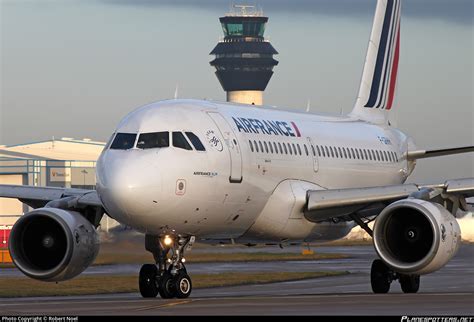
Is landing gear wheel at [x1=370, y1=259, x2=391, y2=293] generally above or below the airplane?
below

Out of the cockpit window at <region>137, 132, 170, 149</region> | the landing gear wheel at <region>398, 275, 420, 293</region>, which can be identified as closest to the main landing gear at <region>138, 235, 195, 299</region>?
the cockpit window at <region>137, 132, 170, 149</region>

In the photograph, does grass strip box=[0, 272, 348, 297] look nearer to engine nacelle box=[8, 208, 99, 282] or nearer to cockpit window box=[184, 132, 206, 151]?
engine nacelle box=[8, 208, 99, 282]

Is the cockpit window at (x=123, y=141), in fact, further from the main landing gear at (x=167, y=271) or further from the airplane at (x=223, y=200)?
the main landing gear at (x=167, y=271)

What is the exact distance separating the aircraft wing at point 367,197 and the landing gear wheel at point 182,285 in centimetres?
492

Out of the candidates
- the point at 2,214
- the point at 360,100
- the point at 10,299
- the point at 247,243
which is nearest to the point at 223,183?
the point at 247,243

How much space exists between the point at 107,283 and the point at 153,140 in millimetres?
13443

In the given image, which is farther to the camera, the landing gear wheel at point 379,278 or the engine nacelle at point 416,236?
the landing gear wheel at point 379,278

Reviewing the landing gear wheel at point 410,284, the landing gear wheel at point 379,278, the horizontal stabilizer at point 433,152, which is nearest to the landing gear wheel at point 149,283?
the landing gear wheel at point 379,278

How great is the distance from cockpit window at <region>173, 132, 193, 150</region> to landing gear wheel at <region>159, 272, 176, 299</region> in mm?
2967

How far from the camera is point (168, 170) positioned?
27.7 meters

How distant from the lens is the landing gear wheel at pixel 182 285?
28891mm

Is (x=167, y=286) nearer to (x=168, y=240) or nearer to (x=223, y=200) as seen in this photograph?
(x=168, y=240)

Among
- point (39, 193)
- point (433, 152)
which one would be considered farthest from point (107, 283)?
point (433, 152)

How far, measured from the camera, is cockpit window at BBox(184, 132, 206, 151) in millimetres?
28875
